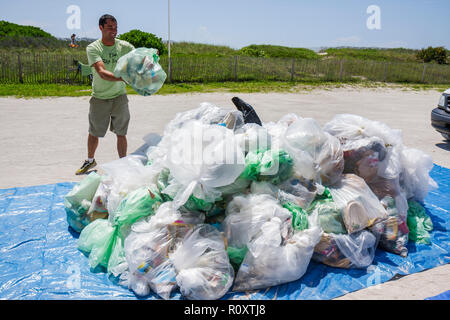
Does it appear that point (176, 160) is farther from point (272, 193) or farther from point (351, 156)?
point (351, 156)

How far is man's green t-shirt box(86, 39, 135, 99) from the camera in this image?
3873 mm

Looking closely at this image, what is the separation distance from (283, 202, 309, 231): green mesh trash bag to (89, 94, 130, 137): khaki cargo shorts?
248cm

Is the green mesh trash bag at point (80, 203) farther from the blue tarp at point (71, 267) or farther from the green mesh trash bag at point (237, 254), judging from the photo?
the green mesh trash bag at point (237, 254)

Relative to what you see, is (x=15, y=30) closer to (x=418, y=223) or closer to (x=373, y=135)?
(x=373, y=135)

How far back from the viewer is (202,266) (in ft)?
7.38

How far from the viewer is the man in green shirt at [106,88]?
384 centimetres

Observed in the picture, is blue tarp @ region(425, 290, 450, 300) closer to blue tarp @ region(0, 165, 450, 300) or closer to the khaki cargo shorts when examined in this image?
blue tarp @ region(0, 165, 450, 300)

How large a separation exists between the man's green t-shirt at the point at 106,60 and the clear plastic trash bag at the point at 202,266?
2.40 meters

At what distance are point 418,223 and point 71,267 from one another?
9.23 ft

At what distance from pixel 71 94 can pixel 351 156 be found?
954cm

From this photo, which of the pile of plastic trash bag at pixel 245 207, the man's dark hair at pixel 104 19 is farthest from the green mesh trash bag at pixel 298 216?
the man's dark hair at pixel 104 19

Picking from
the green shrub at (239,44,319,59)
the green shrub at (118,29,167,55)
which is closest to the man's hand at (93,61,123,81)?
the green shrub at (118,29,167,55)

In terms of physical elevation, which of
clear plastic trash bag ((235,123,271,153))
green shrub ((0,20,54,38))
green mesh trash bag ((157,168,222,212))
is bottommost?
green mesh trash bag ((157,168,222,212))

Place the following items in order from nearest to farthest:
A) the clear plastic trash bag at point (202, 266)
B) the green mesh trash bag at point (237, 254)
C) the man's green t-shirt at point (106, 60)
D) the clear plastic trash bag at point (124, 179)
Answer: the clear plastic trash bag at point (202, 266), the green mesh trash bag at point (237, 254), the clear plastic trash bag at point (124, 179), the man's green t-shirt at point (106, 60)
